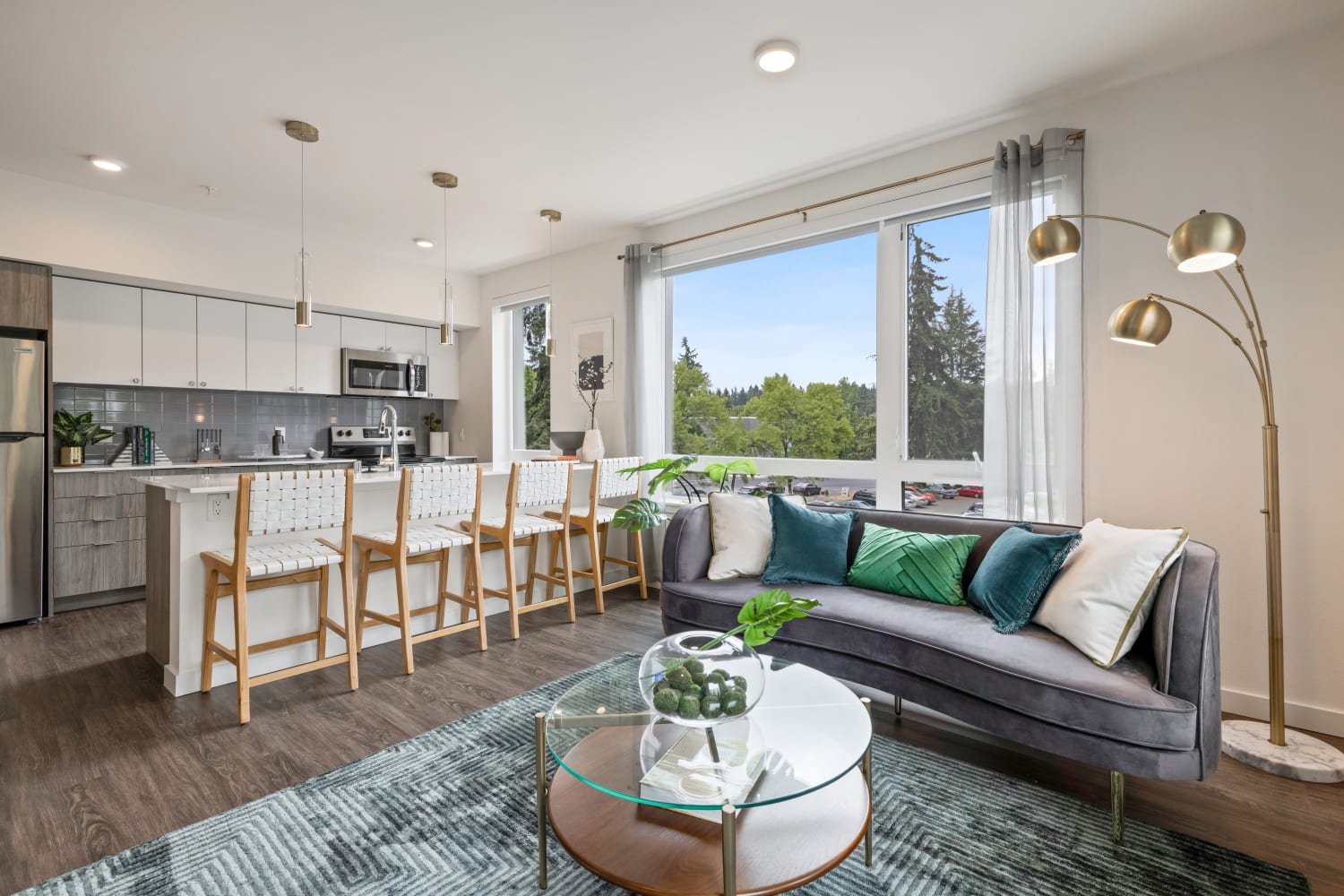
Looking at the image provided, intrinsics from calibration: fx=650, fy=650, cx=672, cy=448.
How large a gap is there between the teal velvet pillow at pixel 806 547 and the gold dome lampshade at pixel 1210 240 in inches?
63.4

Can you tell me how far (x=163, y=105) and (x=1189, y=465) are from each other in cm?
479

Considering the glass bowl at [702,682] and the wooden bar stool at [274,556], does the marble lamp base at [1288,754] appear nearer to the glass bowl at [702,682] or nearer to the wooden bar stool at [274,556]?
the glass bowl at [702,682]

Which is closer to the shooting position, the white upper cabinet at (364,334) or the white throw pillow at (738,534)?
the white throw pillow at (738,534)

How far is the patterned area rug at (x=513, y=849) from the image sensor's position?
5.37 ft

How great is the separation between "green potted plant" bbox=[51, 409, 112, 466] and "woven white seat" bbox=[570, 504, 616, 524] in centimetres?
324

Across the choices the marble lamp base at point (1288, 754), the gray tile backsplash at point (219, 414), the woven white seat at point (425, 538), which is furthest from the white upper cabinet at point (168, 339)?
the marble lamp base at point (1288, 754)

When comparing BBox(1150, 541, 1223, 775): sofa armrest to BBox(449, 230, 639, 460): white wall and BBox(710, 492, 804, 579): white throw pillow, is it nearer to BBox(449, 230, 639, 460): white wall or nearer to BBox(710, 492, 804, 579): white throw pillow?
BBox(710, 492, 804, 579): white throw pillow

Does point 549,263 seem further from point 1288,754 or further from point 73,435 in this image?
point 1288,754

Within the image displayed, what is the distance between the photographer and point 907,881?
64.9 inches

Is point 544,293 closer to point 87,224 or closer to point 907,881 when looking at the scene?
point 87,224

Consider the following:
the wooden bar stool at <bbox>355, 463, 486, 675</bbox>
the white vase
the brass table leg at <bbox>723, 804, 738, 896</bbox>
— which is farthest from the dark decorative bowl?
the brass table leg at <bbox>723, 804, 738, 896</bbox>

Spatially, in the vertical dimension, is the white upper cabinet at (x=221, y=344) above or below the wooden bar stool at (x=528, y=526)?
above

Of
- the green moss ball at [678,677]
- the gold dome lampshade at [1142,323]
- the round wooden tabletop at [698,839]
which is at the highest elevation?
the gold dome lampshade at [1142,323]

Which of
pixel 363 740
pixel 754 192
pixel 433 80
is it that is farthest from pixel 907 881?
pixel 754 192
